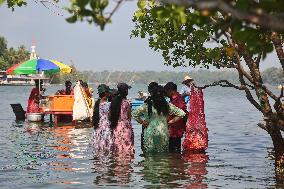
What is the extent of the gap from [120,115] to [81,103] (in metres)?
10.7

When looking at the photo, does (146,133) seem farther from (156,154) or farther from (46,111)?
(46,111)

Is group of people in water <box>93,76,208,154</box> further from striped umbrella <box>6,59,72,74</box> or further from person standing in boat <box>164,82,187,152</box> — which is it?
striped umbrella <box>6,59,72,74</box>

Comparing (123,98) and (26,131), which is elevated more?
(123,98)

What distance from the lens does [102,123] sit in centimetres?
1242

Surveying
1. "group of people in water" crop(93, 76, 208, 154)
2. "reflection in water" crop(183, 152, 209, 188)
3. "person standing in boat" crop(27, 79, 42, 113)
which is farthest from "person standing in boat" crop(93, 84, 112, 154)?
"person standing in boat" crop(27, 79, 42, 113)

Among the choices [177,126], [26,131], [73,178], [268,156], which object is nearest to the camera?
[73,178]

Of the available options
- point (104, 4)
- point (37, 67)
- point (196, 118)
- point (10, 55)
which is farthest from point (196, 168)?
point (10, 55)

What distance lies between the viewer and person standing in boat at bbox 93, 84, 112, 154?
12.2 meters

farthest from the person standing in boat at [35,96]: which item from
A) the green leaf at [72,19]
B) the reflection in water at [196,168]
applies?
the green leaf at [72,19]

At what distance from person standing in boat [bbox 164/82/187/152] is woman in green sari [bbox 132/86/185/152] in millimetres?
321

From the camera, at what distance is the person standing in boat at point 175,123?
40.9ft

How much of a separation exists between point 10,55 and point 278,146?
171 meters

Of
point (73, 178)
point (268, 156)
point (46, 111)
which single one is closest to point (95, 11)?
point (73, 178)

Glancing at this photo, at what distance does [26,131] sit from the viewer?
70.1ft
